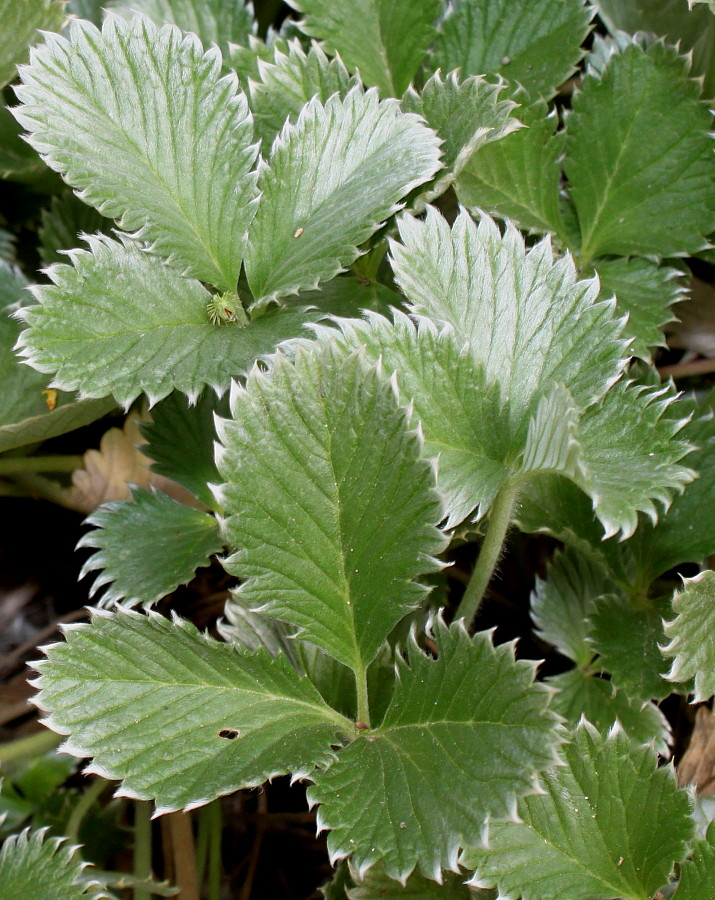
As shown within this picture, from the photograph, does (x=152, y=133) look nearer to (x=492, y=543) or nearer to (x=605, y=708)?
(x=492, y=543)

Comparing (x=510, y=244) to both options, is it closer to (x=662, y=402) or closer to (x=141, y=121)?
(x=662, y=402)

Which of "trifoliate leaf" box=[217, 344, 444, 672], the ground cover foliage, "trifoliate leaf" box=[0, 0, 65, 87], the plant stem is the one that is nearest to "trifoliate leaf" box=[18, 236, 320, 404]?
the ground cover foliage

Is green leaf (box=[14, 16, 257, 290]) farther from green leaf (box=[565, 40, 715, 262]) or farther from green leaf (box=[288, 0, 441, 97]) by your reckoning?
green leaf (box=[565, 40, 715, 262])

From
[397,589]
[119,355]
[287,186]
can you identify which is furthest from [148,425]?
[397,589]

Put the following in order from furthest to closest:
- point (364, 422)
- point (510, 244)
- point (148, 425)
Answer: point (148, 425)
point (510, 244)
point (364, 422)

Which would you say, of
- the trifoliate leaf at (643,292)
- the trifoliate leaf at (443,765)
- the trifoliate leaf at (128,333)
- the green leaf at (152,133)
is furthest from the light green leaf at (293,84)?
the trifoliate leaf at (443,765)
